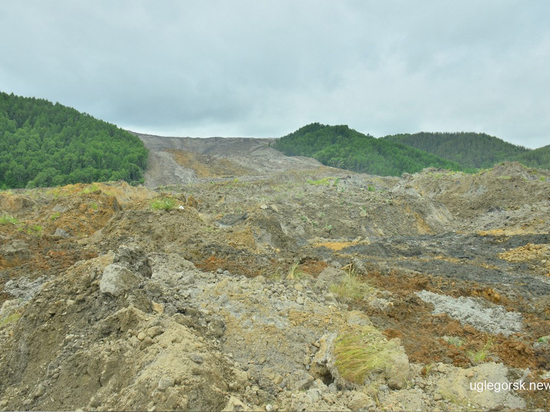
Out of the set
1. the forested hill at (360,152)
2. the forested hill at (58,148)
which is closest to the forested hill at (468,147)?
the forested hill at (360,152)

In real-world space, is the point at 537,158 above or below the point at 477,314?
above

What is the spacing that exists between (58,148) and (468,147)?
86.0m

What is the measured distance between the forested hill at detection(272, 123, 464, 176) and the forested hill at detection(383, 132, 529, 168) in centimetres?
1455

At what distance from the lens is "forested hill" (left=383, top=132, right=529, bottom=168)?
88688 millimetres

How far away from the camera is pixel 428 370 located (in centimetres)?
428

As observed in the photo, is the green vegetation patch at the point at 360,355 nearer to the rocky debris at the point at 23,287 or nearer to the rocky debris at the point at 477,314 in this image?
the rocky debris at the point at 477,314

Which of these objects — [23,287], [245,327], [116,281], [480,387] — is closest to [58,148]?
[23,287]

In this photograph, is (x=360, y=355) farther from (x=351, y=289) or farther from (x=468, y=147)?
(x=468, y=147)

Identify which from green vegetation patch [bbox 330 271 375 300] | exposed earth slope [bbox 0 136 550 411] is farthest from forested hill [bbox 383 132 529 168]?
green vegetation patch [bbox 330 271 375 300]

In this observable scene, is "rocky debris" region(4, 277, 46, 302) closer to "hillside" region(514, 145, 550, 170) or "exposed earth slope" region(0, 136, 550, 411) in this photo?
"exposed earth slope" region(0, 136, 550, 411)

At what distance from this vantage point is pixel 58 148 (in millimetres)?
45188

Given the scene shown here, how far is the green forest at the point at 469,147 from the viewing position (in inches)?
3465

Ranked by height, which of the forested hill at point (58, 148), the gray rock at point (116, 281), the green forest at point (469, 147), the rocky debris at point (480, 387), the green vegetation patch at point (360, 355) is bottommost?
the rocky debris at point (480, 387)

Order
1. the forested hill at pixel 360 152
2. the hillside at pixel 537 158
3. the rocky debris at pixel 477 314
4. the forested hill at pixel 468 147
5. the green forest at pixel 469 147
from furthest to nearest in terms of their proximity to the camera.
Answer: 1. the forested hill at pixel 468 147
2. the green forest at pixel 469 147
3. the hillside at pixel 537 158
4. the forested hill at pixel 360 152
5. the rocky debris at pixel 477 314
